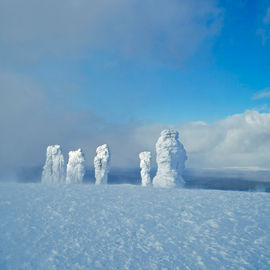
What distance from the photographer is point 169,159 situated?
140ft

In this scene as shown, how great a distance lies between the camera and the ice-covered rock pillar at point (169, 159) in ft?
140

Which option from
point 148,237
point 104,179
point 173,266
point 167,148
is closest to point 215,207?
point 148,237

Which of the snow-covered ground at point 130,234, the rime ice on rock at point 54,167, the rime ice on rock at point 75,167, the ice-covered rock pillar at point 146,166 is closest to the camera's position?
Result: the snow-covered ground at point 130,234

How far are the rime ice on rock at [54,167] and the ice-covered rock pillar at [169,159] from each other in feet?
85.9

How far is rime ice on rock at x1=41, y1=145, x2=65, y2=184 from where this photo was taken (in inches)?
2251

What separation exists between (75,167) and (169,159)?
23.0m

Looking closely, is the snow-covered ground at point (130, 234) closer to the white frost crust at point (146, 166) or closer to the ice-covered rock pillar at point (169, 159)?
the ice-covered rock pillar at point (169, 159)

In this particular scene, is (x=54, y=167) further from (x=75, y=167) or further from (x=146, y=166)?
(x=146, y=166)

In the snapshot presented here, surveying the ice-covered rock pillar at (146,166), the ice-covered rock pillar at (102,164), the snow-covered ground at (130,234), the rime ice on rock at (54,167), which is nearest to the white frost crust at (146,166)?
the ice-covered rock pillar at (146,166)

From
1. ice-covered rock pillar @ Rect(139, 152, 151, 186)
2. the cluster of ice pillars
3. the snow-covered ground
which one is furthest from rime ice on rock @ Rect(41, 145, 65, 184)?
the snow-covered ground

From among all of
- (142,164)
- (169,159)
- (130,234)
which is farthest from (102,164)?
(130,234)

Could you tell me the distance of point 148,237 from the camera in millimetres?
12070

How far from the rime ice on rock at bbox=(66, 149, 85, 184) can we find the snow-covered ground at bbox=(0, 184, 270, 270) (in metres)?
33.4

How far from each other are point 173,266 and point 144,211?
6760mm
